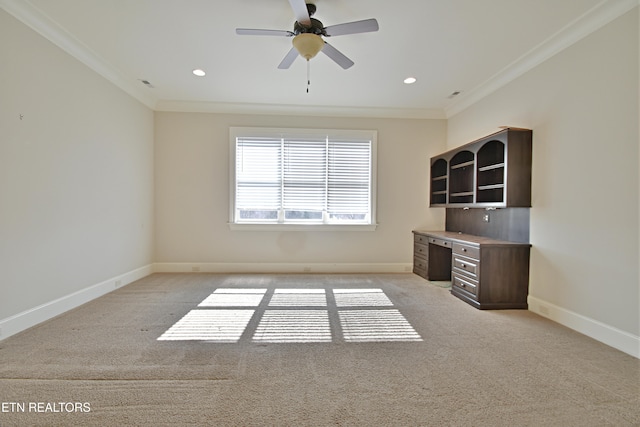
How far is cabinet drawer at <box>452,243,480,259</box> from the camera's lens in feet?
10.9

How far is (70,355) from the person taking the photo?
216 centimetres

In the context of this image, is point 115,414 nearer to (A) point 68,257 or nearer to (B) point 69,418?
(B) point 69,418

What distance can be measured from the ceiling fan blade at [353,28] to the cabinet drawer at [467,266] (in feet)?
9.14

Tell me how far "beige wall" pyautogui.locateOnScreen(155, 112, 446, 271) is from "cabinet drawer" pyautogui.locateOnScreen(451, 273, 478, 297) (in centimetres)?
140

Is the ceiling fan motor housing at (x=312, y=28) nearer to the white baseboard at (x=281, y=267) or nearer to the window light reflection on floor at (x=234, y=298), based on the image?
the window light reflection on floor at (x=234, y=298)

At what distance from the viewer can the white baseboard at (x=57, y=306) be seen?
97.1 inches

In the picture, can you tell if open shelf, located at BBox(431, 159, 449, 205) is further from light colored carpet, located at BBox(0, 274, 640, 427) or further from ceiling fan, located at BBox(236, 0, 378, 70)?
ceiling fan, located at BBox(236, 0, 378, 70)

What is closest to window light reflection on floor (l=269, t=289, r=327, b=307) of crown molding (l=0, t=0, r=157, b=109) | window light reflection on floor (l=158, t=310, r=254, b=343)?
window light reflection on floor (l=158, t=310, r=254, b=343)

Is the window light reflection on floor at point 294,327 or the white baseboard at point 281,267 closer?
the window light reflection on floor at point 294,327

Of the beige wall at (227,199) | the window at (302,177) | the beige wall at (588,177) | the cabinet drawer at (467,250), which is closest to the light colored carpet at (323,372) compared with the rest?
the beige wall at (588,177)

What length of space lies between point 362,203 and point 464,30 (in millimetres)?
2960

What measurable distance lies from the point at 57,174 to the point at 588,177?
17.6 feet

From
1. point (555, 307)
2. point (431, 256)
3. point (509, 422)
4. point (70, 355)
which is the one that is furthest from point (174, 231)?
point (555, 307)

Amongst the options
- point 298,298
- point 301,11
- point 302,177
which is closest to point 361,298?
point 298,298
